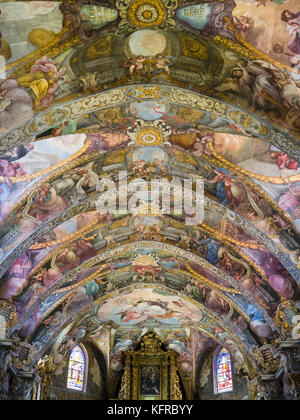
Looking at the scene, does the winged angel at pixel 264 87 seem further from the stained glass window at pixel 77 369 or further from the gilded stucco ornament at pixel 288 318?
the stained glass window at pixel 77 369

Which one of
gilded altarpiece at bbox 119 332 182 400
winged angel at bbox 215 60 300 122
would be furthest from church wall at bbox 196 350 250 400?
winged angel at bbox 215 60 300 122

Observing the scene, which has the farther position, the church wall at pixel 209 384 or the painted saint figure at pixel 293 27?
the church wall at pixel 209 384

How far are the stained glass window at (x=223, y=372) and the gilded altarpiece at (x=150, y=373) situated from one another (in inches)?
93.0

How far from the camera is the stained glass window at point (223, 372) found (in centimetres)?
2388

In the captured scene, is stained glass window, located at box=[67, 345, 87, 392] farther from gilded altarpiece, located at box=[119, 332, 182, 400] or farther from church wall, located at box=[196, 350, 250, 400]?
church wall, located at box=[196, 350, 250, 400]

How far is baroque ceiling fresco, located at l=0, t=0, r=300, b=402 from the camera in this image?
30.0 feet

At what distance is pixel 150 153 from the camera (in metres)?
13.4

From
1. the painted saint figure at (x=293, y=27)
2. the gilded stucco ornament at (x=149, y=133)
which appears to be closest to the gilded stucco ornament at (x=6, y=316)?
the gilded stucco ornament at (x=149, y=133)

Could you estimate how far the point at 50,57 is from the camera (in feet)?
31.2

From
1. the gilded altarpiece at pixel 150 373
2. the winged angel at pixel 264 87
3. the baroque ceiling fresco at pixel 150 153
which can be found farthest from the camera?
the gilded altarpiece at pixel 150 373

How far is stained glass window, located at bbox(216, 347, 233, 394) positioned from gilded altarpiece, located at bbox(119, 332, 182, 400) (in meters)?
2.36

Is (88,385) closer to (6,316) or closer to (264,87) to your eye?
(6,316)

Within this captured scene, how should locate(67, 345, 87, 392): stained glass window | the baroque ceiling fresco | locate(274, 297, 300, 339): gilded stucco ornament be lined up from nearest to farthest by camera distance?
the baroque ceiling fresco → locate(274, 297, 300, 339): gilded stucco ornament → locate(67, 345, 87, 392): stained glass window

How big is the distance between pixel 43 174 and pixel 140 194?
3830 mm
